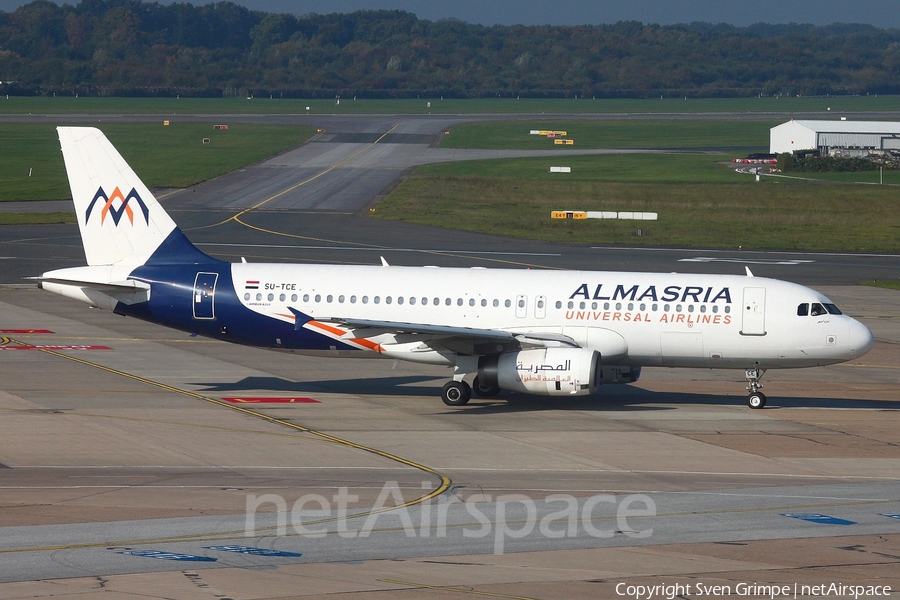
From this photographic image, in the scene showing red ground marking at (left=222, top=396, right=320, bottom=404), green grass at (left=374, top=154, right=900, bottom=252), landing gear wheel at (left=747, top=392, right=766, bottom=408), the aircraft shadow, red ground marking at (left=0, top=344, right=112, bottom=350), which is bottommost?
the aircraft shadow

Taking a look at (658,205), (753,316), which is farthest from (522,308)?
(658,205)

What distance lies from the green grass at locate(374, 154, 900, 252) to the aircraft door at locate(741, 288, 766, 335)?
4535 cm

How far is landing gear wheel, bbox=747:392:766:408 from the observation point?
38.3m

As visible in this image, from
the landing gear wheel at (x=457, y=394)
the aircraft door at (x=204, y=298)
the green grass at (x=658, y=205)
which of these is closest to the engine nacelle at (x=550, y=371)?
the landing gear wheel at (x=457, y=394)

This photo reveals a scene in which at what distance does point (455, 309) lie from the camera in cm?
3909

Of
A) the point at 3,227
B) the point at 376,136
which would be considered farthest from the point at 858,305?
the point at 376,136

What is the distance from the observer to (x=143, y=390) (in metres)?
38.8

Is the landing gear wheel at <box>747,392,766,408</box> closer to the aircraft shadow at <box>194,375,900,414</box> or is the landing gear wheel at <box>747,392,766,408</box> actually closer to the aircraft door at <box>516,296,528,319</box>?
the aircraft shadow at <box>194,375,900,414</box>

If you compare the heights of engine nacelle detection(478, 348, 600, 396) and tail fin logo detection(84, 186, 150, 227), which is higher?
tail fin logo detection(84, 186, 150, 227)

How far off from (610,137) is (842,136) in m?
41.4

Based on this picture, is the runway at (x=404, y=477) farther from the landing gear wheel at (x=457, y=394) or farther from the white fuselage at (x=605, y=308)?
the white fuselage at (x=605, y=308)

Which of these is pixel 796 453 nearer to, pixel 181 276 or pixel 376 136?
pixel 181 276

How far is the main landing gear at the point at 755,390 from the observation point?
38.3m

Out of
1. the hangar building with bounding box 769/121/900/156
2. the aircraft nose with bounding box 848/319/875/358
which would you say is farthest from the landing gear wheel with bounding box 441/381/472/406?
the hangar building with bounding box 769/121/900/156
